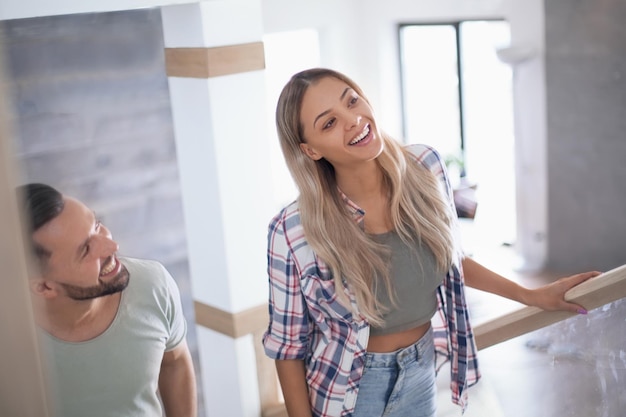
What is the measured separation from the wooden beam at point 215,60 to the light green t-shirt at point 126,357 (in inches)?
32.6

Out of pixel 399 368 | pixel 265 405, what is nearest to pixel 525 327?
pixel 399 368

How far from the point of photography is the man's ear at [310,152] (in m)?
1.33

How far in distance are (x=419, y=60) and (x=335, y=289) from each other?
5513 millimetres

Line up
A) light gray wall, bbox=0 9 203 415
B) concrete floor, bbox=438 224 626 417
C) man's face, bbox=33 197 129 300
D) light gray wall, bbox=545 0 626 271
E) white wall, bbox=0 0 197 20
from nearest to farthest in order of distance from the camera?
man's face, bbox=33 197 129 300 < concrete floor, bbox=438 224 626 417 < white wall, bbox=0 0 197 20 < light gray wall, bbox=0 9 203 415 < light gray wall, bbox=545 0 626 271

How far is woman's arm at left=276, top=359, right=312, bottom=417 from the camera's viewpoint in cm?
139

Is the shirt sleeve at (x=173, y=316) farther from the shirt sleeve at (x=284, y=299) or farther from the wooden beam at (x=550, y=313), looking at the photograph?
the wooden beam at (x=550, y=313)

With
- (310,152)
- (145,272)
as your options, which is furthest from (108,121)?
(310,152)

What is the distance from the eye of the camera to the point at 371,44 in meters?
6.65

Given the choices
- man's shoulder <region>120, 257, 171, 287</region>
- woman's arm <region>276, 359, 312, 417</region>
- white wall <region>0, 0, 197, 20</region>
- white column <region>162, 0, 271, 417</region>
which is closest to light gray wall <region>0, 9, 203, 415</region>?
white column <region>162, 0, 271, 417</region>

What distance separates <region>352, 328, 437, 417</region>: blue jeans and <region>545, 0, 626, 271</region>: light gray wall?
4244mm

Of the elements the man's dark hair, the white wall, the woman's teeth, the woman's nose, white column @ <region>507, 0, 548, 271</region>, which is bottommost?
white column @ <region>507, 0, 548, 271</region>

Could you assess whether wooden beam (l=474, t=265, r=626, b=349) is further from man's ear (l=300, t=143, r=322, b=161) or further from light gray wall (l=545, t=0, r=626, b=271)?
light gray wall (l=545, t=0, r=626, b=271)

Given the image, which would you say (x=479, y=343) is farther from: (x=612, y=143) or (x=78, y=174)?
(x=612, y=143)

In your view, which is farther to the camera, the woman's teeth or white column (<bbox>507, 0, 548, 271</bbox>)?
white column (<bbox>507, 0, 548, 271</bbox>)
